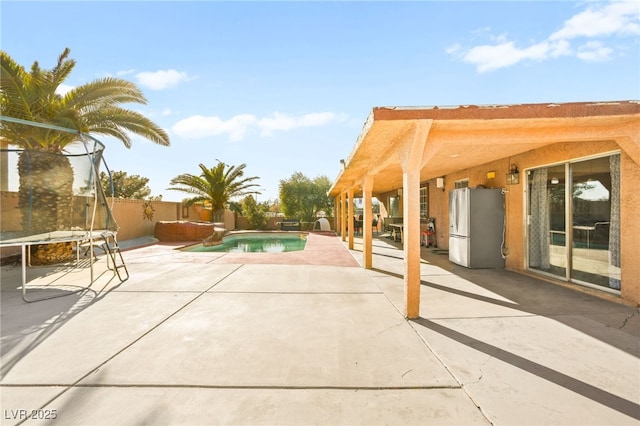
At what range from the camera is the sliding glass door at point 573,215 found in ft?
15.8

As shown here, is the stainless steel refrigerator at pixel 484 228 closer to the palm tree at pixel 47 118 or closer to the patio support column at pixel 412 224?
the patio support column at pixel 412 224

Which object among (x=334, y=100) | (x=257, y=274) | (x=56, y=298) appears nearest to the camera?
(x=56, y=298)

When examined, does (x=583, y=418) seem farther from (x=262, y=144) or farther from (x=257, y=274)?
(x=262, y=144)

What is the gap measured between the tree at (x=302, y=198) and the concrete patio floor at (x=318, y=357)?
18.6 meters

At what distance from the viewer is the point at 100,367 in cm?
262

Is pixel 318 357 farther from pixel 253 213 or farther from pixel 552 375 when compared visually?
pixel 253 213

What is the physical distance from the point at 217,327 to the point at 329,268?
4.13 meters

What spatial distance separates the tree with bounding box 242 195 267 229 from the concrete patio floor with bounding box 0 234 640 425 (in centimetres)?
1726

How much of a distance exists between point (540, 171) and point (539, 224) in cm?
121

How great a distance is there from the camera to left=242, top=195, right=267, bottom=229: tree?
22547 millimetres

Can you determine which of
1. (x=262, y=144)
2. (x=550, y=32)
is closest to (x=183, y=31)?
(x=550, y=32)

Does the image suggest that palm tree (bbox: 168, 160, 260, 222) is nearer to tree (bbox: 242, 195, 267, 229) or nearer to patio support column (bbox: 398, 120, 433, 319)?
tree (bbox: 242, 195, 267, 229)

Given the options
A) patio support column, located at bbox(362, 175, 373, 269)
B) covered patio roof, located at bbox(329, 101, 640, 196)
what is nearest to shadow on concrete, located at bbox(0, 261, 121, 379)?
covered patio roof, located at bbox(329, 101, 640, 196)

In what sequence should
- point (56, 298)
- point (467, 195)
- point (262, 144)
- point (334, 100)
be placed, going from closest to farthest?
point (56, 298), point (467, 195), point (334, 100), point (262, 144)
